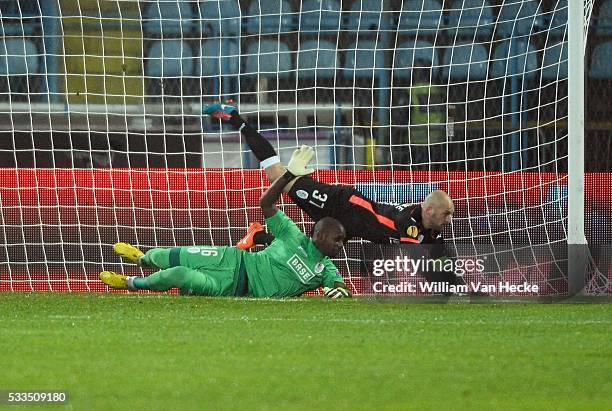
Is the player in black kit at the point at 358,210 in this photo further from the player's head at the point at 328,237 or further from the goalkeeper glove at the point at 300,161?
the player's head at the point at 328,237

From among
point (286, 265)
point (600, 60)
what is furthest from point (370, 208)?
point (600, 60)

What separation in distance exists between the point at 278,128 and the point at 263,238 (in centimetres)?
206

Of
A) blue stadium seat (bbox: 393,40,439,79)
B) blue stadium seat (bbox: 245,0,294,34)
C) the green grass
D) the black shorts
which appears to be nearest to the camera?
the green grass

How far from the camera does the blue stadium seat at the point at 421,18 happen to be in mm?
10992

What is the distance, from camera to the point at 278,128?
10336mm

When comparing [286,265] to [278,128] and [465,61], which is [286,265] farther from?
[465,61]

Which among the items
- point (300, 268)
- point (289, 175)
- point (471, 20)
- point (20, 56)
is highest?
point (471, 20)

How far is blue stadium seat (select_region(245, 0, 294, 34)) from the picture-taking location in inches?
450

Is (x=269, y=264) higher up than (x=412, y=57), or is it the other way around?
(x=412, y=57)

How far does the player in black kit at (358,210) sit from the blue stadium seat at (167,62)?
3.10 metres

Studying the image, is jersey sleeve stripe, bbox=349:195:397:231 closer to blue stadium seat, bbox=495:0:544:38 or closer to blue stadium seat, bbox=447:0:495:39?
blue stadium seat, bbox=447:0:495:39

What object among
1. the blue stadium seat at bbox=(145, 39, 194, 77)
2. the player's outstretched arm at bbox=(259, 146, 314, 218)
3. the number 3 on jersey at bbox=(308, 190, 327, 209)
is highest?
the blue stadium seat at bbox=(145, 39, 194, 77)

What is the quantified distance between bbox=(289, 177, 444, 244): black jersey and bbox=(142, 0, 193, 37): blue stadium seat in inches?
114

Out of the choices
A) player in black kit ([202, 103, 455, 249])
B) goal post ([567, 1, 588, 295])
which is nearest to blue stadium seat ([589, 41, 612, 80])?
goal post ([567, 1, 588, 295])
